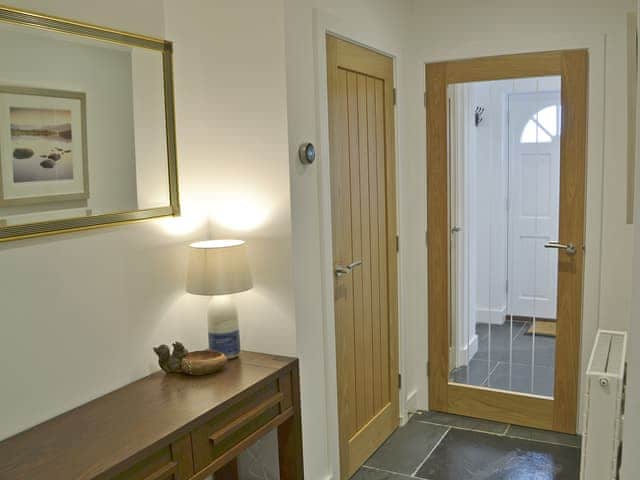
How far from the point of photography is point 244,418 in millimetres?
2172

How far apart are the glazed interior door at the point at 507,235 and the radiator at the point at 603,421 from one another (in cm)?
96

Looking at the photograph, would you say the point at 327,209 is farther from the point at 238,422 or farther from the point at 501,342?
the point at 501,342

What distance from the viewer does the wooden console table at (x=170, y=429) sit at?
1.73 meters

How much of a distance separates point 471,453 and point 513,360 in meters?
0.61

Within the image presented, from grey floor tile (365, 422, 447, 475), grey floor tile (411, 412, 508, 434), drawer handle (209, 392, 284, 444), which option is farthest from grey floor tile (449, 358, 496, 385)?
drawer handle (209, 392, 284, 444)

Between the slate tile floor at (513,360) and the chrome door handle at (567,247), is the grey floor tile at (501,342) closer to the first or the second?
the slate tile floor at (513,360)

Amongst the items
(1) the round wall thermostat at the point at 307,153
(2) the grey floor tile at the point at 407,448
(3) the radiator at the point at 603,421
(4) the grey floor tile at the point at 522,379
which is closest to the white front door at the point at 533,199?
(4) the grey floor tile at the point at 522,379

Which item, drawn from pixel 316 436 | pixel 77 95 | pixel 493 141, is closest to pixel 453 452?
pixel 316 436

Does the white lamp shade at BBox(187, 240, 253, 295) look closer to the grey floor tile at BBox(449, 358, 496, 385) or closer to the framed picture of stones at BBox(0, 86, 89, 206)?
the framed picture of stones at BBox(0, 86, 89, 206)

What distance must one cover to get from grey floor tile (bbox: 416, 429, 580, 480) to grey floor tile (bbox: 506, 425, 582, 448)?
2.1 inches

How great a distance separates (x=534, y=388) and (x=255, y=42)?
95.5 inches

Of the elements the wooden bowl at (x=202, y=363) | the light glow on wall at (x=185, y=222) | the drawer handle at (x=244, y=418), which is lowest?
the drawer handle at (x=244, y=418)

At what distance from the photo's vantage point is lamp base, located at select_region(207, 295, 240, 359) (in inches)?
96.9

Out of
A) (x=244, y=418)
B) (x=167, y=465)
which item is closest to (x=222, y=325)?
(x=244, y=418)
